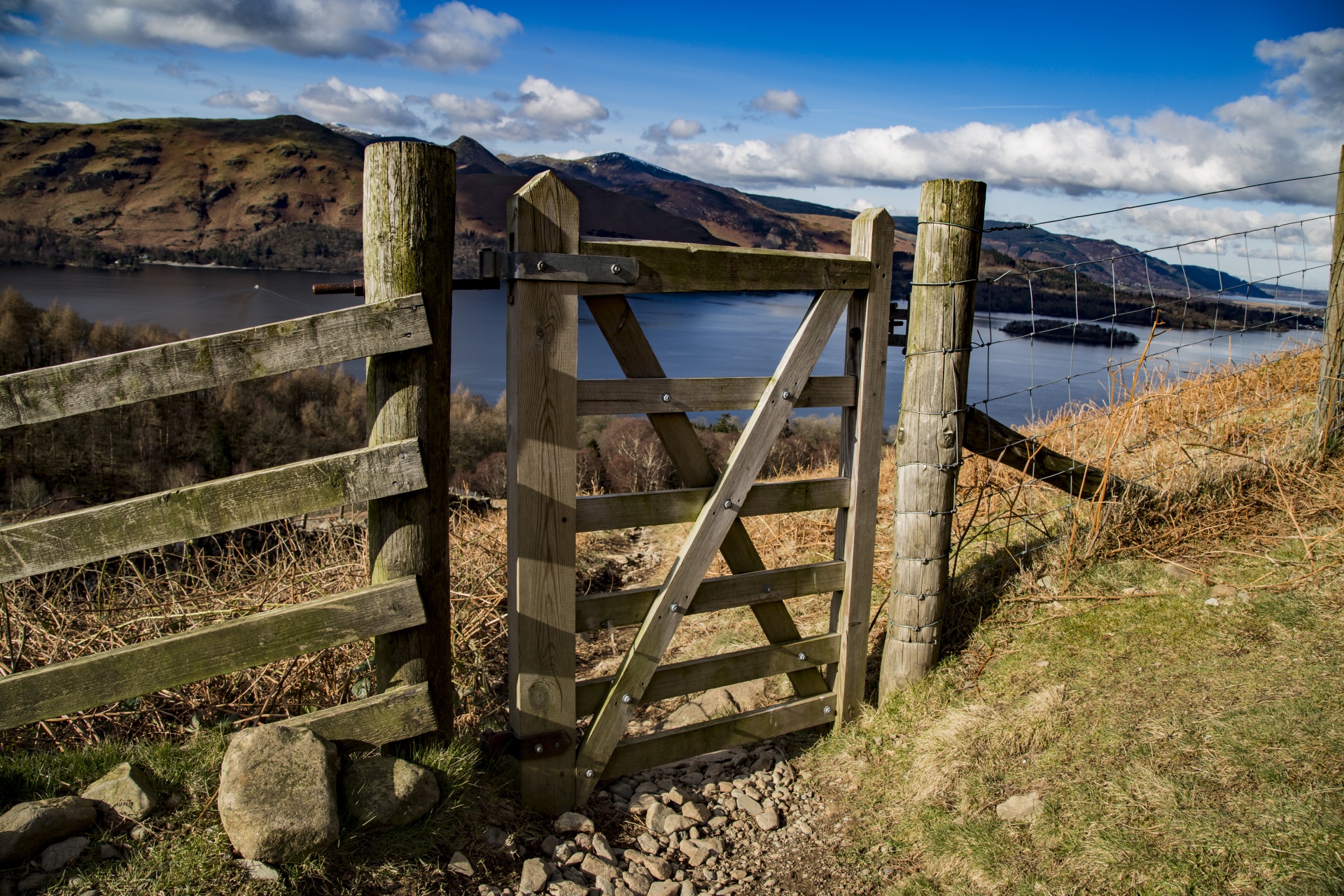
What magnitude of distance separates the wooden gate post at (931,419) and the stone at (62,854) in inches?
135

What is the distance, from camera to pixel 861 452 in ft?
12.8

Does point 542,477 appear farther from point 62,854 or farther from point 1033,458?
point 1033,458

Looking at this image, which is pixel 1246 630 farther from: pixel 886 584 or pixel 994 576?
pixel 886 584

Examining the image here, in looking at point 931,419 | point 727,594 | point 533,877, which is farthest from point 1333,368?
point 533,877

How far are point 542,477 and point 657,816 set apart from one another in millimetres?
1642

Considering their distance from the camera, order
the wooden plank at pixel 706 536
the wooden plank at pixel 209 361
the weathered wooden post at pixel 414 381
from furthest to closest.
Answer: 1. the wooden plank at pixel 706 536
2. the weathered wooden post at pixel 414 381
3. the wooden plank at pixel 209 361

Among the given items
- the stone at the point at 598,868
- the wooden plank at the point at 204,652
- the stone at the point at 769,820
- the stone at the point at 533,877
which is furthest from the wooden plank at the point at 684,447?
the stone at the point at 533,877

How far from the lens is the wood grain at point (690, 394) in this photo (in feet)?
10.3

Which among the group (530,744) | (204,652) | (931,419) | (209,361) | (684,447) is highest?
(209,361)

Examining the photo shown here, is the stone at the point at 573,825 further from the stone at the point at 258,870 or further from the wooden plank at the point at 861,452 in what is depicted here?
the wooden plank at the point at 861,452

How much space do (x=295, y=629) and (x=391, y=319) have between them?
3.68 ft

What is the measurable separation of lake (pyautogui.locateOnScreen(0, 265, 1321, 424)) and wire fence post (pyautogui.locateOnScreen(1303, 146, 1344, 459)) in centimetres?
2170

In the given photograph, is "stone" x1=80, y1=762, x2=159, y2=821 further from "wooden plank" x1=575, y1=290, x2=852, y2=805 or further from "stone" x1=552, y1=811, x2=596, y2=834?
"wooden plank" x1=575, y1=290, x2=852, y2=805

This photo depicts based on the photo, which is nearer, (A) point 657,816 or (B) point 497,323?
(A) point 657,816
